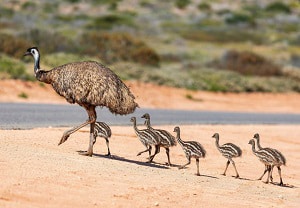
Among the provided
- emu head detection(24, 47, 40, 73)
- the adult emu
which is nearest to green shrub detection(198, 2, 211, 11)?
emu head detection(24, 47, 40, 73)

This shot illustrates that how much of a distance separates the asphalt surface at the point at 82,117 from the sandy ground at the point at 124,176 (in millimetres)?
1465

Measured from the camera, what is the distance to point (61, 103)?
1211 inches

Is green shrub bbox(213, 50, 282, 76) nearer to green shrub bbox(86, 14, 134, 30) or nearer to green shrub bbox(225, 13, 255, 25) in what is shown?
green shrub bbox(86, 14, 134, 30)

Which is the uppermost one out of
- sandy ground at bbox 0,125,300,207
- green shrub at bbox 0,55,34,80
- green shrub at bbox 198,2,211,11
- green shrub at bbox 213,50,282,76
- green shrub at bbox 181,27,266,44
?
green shrub at bbox 198,2,211,11

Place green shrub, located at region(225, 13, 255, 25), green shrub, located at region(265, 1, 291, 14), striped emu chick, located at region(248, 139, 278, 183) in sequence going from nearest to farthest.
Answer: striped emu chick, located at region(248, 139, 278, 183), green shrub, located at region(225, 13, 255, 25), green shrub, located at region(265, 1, 291, 14)

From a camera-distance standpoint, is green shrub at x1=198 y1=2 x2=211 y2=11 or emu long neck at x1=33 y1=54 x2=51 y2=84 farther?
green shrub at x1=198 y1=2 x2=211 y2=11

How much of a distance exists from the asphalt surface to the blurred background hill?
7.13m

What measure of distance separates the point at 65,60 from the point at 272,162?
77.1 feet

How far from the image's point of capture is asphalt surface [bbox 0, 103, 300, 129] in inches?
845

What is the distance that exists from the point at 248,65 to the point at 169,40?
23.3 meters

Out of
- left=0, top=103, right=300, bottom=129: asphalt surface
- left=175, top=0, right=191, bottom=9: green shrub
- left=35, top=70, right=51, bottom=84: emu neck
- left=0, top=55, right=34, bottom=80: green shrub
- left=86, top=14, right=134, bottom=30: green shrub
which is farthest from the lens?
left=175, top=0, right=191, bottom=9: green shrub

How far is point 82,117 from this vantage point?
24.5 metres

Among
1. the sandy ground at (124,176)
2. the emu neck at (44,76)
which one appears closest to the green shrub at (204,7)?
the sandy ground at (124,176)

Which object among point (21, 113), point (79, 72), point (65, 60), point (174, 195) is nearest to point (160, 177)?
point (174, 195)
